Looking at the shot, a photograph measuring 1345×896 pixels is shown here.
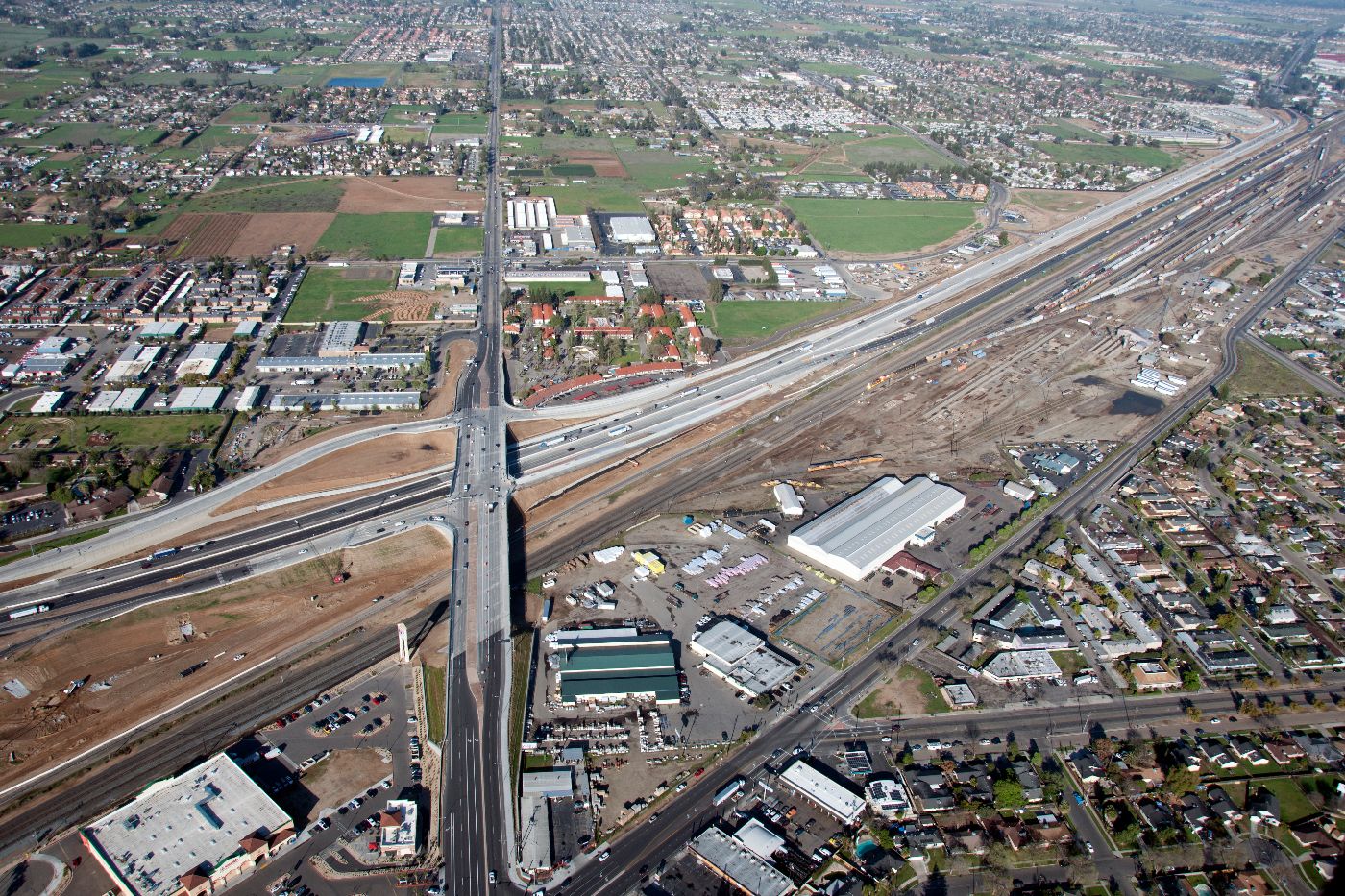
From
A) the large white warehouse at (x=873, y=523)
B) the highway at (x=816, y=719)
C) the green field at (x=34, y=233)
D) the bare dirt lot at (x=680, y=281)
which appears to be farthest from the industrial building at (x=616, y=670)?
the green field at (x=34, y=233)

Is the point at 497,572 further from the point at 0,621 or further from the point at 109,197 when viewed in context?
the point at 109,197

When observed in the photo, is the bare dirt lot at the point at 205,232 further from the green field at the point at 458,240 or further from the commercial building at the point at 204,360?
the commercial building at the point at 204,360

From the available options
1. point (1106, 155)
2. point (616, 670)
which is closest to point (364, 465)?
point (616, 670)

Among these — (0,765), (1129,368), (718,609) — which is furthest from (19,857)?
(1129,368)

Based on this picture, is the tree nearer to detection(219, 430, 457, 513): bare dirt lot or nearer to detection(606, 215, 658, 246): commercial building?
detection(219, 430, 457, 513): bare dirt lot

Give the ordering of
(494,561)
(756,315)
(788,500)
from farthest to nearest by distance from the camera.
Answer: (756,315) → (788,500) → (494,561)

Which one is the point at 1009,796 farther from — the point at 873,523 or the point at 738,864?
the point at 873,523
